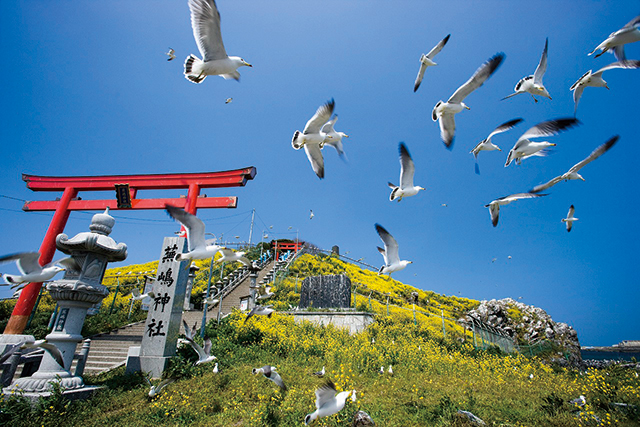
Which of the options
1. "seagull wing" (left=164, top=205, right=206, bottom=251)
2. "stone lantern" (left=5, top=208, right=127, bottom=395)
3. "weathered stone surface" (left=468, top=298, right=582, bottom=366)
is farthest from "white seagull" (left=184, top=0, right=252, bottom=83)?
"weathered stone surface" (left=468, top=298, right=582, bottom=366)

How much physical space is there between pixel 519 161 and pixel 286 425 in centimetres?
701

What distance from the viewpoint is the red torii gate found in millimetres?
14172

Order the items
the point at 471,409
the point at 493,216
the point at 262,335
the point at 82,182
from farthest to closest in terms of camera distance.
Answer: the point at 82,182 → the point at 262,335 → the point at 493,216 → the point at 471,409

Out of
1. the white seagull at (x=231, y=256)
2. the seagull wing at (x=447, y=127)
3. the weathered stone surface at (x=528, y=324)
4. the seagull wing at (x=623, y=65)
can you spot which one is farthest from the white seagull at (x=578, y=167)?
the weathered stone surface at (x=528, y=324)

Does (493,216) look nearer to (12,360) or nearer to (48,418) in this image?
(48,418)

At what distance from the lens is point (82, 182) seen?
15.6m

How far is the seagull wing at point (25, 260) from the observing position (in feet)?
17.9

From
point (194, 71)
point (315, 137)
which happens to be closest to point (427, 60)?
point (315, 137)

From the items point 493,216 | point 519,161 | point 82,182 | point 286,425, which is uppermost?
point 82,182

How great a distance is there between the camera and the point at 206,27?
4977mm

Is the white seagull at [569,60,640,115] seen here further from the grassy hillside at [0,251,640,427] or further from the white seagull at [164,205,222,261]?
the white seagull at [164,205,222,261]

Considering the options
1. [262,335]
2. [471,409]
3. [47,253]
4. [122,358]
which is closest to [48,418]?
[122,358]

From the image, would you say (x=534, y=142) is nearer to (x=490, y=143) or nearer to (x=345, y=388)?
(x=490, y=143)

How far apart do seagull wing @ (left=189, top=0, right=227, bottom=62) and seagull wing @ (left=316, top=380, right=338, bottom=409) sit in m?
5.84
